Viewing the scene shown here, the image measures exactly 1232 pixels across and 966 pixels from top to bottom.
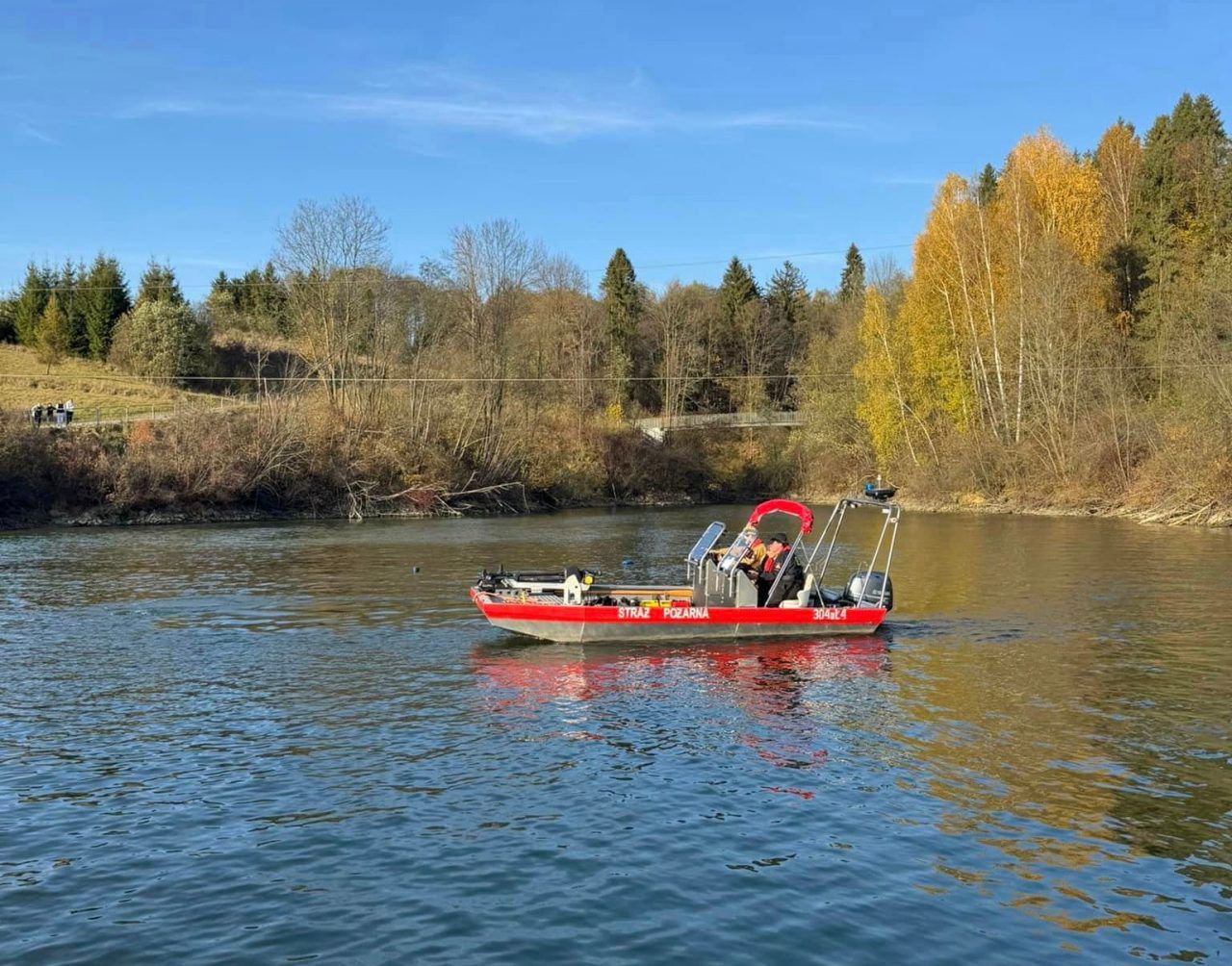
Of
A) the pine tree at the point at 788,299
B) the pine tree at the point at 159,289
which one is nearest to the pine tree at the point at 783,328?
the pine tree at the point at 788,299

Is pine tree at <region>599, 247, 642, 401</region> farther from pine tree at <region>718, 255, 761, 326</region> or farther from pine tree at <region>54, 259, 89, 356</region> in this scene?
pine tree at <region>54, 259, 89, 356</region>

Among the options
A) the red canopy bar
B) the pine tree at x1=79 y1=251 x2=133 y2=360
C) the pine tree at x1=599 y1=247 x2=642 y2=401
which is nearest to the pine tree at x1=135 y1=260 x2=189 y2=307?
the pine tree at x1=79 y1=251 x2=133 y2=360

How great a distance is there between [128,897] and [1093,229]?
69221 millimetres

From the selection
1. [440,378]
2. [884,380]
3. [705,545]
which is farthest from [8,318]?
[705,545]

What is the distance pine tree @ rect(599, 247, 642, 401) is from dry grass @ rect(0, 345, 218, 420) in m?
41.3

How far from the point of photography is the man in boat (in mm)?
24000

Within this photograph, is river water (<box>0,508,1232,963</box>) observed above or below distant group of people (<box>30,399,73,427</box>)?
Result: below

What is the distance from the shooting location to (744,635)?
77.4 feet

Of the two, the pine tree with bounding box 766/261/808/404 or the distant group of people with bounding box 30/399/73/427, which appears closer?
the distant group of people with bounding box 30/399/73/427

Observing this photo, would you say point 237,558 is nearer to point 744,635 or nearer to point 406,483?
point 744,635

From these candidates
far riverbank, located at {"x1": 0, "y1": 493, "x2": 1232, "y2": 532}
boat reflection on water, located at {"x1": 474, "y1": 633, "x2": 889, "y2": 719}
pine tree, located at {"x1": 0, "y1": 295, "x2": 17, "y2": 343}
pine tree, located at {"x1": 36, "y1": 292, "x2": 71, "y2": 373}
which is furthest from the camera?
pine tree, located at {"x1": 0, "y1": 295, "x2": 17, "y2": 343}

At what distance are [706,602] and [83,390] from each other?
2573 inches

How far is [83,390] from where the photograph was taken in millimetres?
75000

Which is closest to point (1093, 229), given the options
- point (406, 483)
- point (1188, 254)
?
point (1188, 254)
